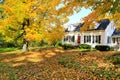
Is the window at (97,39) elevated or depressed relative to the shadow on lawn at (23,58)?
elevated

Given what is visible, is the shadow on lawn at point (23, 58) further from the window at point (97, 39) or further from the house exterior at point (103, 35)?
the window at point (97, 39)

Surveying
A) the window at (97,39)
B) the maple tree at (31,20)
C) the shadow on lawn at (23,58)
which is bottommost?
the shadow on lawn at (23,58)

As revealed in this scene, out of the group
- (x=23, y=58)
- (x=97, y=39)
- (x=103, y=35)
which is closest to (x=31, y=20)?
(x=23, y=58)

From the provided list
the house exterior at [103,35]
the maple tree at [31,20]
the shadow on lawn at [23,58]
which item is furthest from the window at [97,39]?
the shadow on lawn at [23,58]

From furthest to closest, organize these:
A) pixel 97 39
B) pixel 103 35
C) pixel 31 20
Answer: pixel 97 39 → pixel 103 35 → pixel 31 20

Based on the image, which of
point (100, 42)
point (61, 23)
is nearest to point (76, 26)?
point (100, 42)

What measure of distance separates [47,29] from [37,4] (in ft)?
10.4

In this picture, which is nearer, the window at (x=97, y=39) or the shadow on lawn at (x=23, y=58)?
the shadow on lawn at (x=23, y=58)

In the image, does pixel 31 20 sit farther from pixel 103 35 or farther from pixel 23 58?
pixel 103 35

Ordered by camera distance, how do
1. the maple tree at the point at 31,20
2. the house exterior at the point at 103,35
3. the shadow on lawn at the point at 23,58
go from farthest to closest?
1. the house exterior at the point at 103,35
2. the maple tree at the point at 31,20
3. the shadow on lawn at the point at 23,58

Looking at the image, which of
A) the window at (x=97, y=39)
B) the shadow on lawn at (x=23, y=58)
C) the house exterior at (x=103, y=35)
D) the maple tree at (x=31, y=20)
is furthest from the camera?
the window at (x=97, y=39)

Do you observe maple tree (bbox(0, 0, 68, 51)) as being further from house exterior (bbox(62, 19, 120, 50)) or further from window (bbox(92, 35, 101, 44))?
window (bbox(92, 35, 101, 44))

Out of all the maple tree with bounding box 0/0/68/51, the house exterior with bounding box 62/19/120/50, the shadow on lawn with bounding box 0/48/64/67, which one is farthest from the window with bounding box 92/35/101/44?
the shadow on lawn with bounding box 0/48/64/67

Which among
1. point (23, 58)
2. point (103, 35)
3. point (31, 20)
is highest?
point (31, 20)
